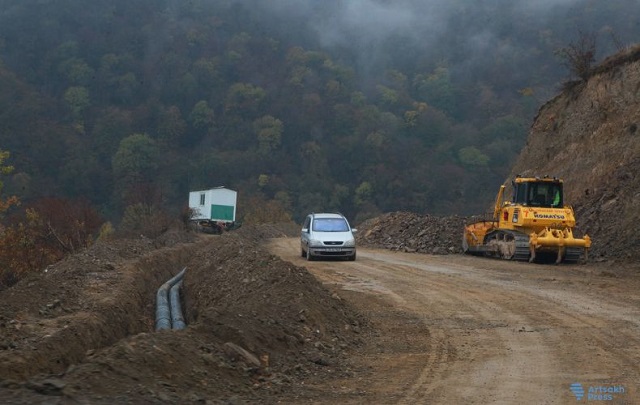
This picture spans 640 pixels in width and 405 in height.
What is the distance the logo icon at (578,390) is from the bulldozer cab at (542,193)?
768 inches

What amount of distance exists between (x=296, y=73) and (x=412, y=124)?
2708cm

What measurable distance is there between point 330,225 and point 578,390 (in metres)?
20.6

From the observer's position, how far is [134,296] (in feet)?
63.2

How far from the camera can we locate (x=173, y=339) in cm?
920

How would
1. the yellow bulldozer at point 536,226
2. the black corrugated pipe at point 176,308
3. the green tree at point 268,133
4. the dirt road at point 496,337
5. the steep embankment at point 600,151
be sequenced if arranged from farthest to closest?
the green tree at point 268,133 < the steep embankment at point 600,151 < the yellow bulldozer at point 536,226 < the black corrugated pipe at point 176,308 < the dirt road at point 496,337

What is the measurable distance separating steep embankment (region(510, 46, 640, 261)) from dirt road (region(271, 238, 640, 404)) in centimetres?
577

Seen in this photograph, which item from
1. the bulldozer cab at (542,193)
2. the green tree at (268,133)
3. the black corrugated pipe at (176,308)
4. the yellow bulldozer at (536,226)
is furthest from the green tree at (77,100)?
the black corrugated pipe at (176,308)

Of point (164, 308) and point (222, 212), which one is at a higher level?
point (222, 212)

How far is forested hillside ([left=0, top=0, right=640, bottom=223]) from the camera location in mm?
97438

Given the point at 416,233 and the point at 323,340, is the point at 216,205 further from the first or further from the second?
the point at 323,340

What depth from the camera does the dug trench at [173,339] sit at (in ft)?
24.7

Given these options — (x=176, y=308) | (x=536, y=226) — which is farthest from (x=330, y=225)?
(x=176, y=308)

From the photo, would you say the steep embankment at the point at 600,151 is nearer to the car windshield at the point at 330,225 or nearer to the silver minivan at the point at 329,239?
the silver minivan at the point at 329,239

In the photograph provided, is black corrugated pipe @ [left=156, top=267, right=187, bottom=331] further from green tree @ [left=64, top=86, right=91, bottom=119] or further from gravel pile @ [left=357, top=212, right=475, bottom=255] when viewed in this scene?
green tree @ [left=64, top=86, right=91, bottom=119]
